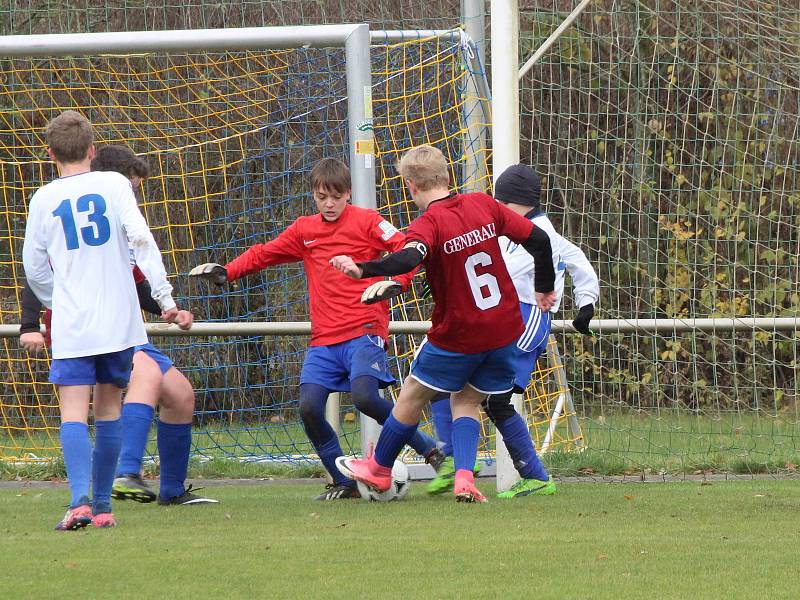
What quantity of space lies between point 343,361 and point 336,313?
0.24m

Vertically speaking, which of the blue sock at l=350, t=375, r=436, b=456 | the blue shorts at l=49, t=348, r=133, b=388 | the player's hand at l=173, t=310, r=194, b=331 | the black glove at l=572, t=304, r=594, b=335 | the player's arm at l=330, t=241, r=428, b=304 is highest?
the player's arm at l=330, t=241, r=428, b=304

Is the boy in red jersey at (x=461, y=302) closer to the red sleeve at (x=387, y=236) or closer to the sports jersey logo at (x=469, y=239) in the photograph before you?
the sports jersey logo at (x=469, y=239)

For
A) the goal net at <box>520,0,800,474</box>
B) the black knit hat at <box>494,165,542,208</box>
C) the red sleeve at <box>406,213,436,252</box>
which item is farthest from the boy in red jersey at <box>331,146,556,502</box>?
the goal net at <box>520,0,800,474</box>

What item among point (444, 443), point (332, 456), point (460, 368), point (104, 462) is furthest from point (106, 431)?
point (444, 443)

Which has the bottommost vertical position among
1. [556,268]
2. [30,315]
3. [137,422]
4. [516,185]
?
[137,422]

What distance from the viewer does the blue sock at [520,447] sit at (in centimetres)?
636

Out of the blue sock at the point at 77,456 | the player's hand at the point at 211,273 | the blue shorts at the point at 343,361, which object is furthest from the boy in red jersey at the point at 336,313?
the blue sock at the point at 77,456

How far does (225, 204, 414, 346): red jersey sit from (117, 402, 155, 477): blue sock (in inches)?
30.7

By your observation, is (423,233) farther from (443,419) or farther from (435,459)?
(443,419)

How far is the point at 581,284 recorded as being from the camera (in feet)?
21.8

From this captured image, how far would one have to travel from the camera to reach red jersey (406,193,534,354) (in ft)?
19.0

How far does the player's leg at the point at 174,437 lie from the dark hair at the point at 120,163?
920 mm

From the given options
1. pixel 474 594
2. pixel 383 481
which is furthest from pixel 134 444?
pixel 474 594

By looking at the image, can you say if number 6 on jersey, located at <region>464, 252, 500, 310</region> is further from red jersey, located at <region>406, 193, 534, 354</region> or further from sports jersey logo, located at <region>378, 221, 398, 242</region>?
sports jersey logo, located at <region>378, 221, 398, 242</region>
